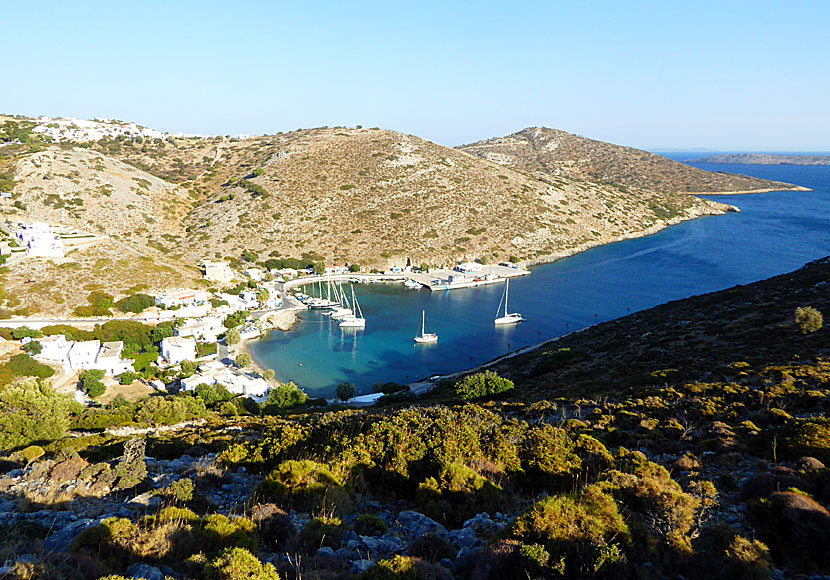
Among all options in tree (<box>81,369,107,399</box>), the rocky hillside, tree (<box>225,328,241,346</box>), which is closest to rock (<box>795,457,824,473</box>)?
tree (<box>81,369,107,399</box>)

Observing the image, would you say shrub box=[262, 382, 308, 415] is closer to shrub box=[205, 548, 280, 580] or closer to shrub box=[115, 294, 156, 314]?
shrub box=[115, 294, 156, 314]

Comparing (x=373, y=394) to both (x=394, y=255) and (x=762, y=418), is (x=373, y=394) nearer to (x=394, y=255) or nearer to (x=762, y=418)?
(x=762, y=418)

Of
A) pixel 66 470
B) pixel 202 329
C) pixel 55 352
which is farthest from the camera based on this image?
pixel 202 329

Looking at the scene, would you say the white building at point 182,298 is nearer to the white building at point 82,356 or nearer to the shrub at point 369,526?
the white building at point 82,356

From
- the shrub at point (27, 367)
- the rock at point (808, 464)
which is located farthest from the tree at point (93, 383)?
the rock at point (808, 464)

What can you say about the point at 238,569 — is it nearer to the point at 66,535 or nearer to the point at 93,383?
the point at 66,535

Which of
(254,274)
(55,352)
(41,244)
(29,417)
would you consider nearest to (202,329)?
(55,352)

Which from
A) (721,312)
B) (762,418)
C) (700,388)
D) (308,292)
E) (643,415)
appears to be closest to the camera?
(762,418)

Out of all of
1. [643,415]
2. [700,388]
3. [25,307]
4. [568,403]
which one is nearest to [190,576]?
[643,415]
